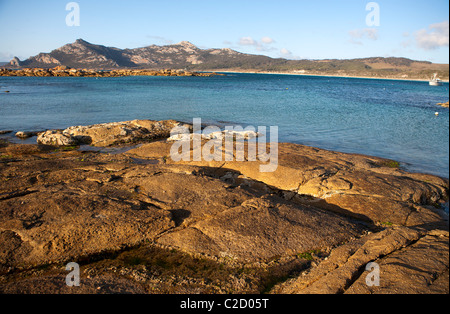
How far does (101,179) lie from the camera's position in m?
7.31

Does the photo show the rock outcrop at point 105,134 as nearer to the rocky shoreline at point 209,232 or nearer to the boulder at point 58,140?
the boulder at point 58,140

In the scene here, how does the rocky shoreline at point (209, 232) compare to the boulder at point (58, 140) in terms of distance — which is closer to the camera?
the rocky shoreline at point (209, 232)

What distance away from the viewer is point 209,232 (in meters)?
5.21

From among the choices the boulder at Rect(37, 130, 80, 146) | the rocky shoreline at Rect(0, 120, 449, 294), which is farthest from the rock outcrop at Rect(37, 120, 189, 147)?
the rocky shoreline at Rect(0, 120, 449, 294)

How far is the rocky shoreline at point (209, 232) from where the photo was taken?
4086mm

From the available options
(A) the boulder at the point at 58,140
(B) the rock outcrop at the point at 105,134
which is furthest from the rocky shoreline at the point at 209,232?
(B) the rock outcrop at the point at 105,134

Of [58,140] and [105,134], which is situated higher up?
[105,134]

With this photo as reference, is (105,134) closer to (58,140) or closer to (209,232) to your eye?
(58,140)

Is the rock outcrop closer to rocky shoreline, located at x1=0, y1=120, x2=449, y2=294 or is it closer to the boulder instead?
the boulder

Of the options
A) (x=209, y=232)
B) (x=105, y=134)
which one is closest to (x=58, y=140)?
(x=105, y=134)
